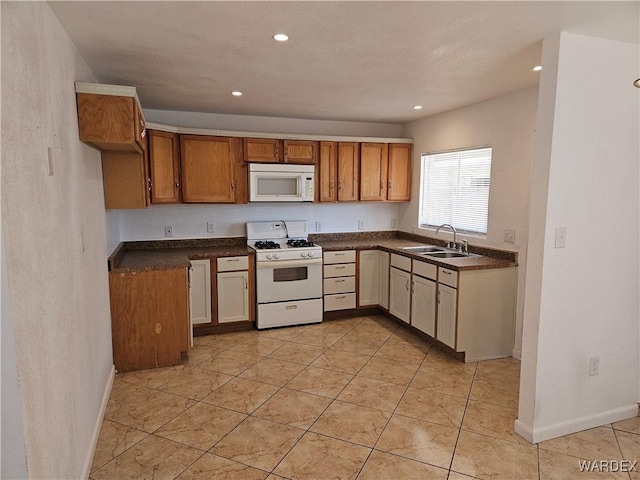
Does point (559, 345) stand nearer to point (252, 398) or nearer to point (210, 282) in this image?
point (252, 398)

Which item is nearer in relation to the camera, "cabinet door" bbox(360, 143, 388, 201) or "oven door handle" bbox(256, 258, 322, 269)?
"oven door handle" bbox(256, 258, 322, 269)

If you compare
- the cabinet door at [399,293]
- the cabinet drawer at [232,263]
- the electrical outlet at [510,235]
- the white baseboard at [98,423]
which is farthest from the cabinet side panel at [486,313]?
the white baseboard at [98,423]

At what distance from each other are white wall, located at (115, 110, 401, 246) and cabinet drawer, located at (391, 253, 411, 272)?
95 cm

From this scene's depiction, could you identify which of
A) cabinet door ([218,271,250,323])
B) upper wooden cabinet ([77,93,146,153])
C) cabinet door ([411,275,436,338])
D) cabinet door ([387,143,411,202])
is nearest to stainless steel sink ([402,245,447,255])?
cabinet door ([411,275,436,338])

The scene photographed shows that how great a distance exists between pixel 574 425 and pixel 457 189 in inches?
98.0

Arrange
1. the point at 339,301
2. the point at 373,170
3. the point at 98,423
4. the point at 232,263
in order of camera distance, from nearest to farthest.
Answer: the point at 98,423 < the point at 232,263 < the point at 339,301 < the point at 373,170

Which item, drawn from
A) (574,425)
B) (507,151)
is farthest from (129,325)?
(507,151)

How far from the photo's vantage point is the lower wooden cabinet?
3223 millimetres

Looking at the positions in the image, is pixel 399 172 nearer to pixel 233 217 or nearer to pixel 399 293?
pixel 399 293

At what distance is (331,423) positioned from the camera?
2590mm

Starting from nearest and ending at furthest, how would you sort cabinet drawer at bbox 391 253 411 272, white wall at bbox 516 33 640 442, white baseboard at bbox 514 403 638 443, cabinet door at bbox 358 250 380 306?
white wall at bbox 516 33 640 442 → white baseboard at bbox 514 403 638 443 → cabinet drawer at bbox 391 253 411 272 → cabinet door at bbox 358 250 380 306

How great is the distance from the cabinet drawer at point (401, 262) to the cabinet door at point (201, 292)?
6.52 feet

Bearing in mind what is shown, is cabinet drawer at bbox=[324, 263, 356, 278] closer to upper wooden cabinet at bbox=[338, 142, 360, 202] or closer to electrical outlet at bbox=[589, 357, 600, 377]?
upper wooden cabinet at bbox=[338, 142, 360, 202]

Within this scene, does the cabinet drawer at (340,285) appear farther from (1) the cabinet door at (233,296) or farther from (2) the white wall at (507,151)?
(2) the white wall at (507,151)
